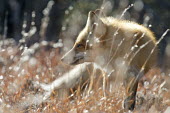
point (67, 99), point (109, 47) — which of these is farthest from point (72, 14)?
point (67, 99)

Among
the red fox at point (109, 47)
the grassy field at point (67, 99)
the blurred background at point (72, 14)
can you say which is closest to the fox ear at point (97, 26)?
the red fox at point (109, 47)

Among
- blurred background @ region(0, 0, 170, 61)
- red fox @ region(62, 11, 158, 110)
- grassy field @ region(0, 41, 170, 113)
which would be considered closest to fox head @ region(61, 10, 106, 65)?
red fox @ region(62, 11, 158, 110)

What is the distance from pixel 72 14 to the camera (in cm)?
1281

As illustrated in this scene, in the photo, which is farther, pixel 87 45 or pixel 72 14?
pixel 72 14

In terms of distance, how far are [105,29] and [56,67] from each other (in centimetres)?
266

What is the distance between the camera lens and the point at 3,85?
6367 mm

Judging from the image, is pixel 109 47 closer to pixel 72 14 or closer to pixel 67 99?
pixel 67 99

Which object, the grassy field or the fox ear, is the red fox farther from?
the grassy field

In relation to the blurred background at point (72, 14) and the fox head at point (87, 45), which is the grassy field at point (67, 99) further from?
the blurred background at point (72, 14)

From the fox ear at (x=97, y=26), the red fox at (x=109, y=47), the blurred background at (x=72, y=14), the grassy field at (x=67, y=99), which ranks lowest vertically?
the grassy field at (x=67, y=99)

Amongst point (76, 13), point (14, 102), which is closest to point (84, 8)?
point (76, 13)

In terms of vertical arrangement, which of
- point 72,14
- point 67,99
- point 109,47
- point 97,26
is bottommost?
point 67,99

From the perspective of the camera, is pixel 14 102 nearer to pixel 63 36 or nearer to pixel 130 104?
pixel 130 104

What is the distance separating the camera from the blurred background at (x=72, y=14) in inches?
508
